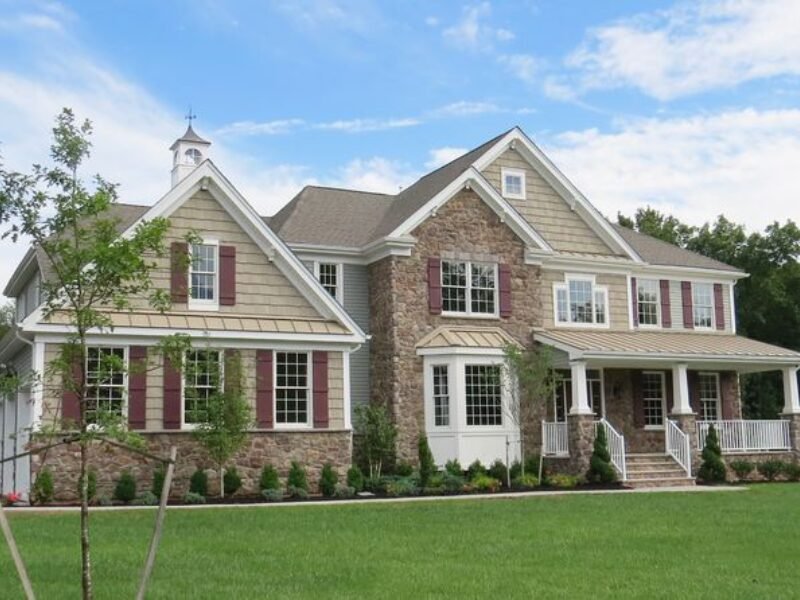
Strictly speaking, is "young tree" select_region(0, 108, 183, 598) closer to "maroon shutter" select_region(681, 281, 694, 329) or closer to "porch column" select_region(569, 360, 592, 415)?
"porch column" select_region(569, 360, 592, 415)

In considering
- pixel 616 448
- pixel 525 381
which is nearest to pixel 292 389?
pixel 525 381

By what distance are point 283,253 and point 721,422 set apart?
13262mm

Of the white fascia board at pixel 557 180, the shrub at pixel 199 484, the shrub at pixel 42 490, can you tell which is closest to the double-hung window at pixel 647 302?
the white fascia board at pixel 557 180

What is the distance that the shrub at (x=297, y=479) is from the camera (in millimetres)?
21656

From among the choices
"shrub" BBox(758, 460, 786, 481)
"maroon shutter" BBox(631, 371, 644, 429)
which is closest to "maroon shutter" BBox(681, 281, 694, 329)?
"maroon shutter" BBox(631, 371, 644, 429)

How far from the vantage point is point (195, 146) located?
2855 cm

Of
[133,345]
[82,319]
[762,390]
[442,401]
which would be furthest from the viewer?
[762,390]

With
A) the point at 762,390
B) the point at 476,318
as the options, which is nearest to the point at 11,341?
the point at 476,318

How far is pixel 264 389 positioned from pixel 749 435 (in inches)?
551

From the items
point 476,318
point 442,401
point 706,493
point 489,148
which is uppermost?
point 489,148

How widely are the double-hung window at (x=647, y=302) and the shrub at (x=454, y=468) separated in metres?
8.99

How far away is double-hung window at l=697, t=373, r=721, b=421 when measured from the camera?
30.2 metres

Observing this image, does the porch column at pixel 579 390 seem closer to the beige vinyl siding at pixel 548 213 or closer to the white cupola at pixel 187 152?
the beige vinyl siding at pixel 548 213

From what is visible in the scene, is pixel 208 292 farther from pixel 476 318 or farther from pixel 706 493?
pixel 706 493
